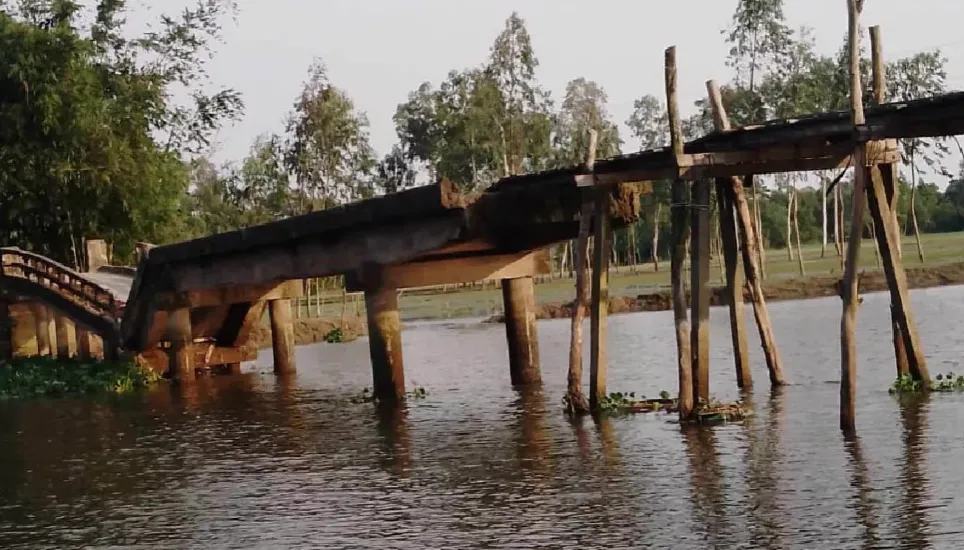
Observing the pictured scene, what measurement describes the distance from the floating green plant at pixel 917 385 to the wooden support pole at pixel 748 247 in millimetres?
1963

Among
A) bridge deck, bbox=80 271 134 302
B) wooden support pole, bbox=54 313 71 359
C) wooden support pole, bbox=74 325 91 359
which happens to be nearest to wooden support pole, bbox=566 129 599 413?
bridge deck, bbox=80 271 134 302

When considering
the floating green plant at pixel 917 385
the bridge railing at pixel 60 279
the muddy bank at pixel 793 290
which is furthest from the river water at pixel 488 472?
the muddy bank at pixel 793 290

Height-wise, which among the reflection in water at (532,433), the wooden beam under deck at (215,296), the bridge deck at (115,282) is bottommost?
the reflection in water at (532,433)

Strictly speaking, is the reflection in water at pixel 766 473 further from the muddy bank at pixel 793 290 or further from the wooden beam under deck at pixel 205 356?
the muddy bank at pixel 793 290

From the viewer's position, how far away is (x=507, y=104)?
244 feet

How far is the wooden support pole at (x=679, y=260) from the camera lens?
58.2 feet

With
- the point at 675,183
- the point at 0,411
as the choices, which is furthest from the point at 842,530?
the point at 0,411

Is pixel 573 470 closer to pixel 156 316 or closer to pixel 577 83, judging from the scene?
pixel 156 316

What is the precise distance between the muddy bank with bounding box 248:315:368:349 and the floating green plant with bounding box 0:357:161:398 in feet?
57.2

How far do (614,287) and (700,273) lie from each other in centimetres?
5216

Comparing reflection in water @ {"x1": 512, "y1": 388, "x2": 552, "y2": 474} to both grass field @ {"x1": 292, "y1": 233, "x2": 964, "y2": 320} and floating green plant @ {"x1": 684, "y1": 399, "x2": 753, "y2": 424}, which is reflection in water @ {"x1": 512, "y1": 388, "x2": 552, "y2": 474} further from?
grass field @ {"x1": 292, "y1": 233, "x2": 964, "y2": 320}

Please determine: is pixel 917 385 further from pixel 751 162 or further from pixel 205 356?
pixel 205 356

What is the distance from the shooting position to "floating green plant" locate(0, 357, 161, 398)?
3025 centimetres

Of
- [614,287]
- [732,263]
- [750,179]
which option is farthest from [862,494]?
[614,287]
